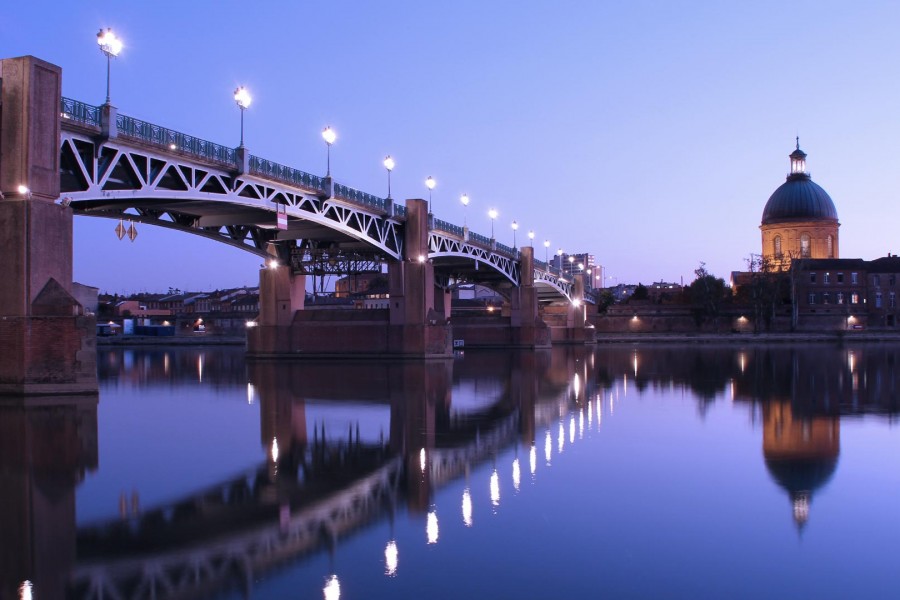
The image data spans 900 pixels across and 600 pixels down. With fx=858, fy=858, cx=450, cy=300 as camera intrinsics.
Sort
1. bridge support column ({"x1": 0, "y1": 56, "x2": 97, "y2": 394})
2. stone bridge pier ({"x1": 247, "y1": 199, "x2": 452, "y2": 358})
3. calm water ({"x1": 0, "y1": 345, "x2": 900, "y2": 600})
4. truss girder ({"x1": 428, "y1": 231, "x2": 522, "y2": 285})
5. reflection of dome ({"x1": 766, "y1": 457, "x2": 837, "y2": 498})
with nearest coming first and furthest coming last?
calm water ({"x1": 0, "y1": 345, "x2": 900, "y2": 600})
reflection of dome ({"x1": 766, "y1": 457, "x2": 837, "y2": 498})
bridge support column ({"x1": 0, "y1": 56, "x2": 97, "y2": 394})
stone bridge pier ({"x1": 247, "y1": 199, "x2": 452, "y2": 358})
truss girder ({"x1": 428, "y1": 231, "x2": 522, "y2": 285})

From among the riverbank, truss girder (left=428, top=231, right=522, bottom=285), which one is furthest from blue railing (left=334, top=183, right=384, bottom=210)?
the riverbank

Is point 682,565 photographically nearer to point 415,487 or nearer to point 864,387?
point 415,487

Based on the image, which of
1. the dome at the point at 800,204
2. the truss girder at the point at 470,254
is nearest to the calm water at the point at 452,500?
the truss girder at the point at 470,254

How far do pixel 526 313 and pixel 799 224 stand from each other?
67.4 metres

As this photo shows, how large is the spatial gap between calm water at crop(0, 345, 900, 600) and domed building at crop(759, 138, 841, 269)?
118 metres

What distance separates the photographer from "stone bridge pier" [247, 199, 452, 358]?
2218 inches

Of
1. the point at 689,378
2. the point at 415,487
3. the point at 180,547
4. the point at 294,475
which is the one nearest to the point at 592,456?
the point at 415,487

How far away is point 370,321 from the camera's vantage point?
191 feet

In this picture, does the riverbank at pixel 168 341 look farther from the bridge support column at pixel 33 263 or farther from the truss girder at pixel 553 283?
the bridge support column at pixel 33 263

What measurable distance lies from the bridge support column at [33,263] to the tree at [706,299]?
103821mm

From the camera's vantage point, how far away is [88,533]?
991 cm

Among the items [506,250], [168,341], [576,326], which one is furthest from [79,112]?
[576,326]

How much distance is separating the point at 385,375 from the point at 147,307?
15067 cm

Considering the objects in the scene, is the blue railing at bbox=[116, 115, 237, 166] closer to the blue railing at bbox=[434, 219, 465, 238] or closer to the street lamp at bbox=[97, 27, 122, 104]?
the street lamp at bbox=[97, 27, 122, 104]
